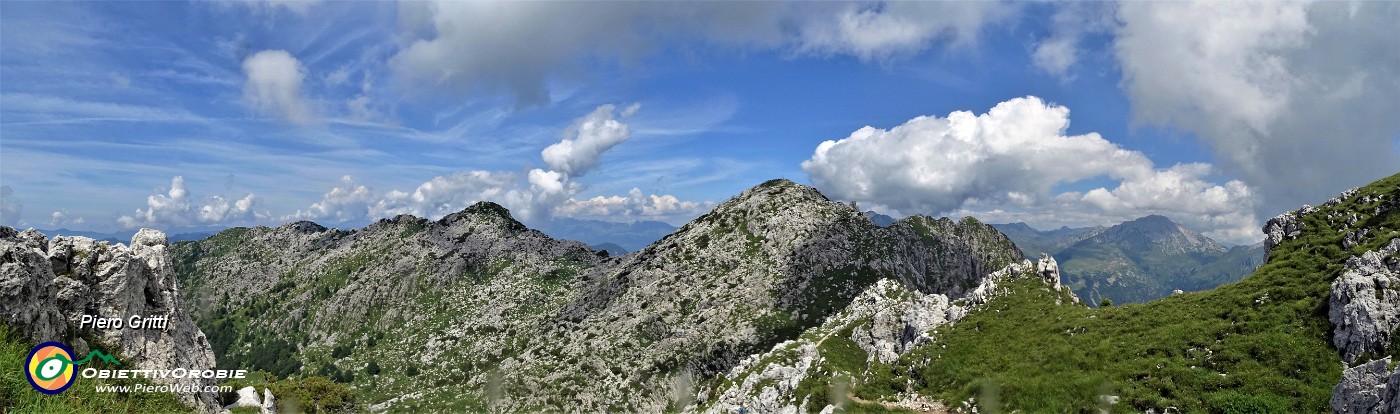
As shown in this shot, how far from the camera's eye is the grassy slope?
2870 cm

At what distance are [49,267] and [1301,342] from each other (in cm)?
6526

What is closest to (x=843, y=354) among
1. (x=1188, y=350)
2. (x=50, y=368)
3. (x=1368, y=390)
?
(x=1188, y=350)

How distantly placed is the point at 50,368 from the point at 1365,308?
54385 millimetres

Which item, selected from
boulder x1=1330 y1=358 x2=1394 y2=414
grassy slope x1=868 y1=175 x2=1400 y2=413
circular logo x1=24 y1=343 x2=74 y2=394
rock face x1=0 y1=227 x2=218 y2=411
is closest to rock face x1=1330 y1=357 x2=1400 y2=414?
boulder x1=1330 y1=358 x2=1394 y2=414

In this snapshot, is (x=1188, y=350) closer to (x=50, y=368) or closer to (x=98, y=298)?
(x=50, y=368)

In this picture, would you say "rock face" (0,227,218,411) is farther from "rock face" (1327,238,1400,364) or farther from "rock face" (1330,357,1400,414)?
"rock face" (1327,238,1400,364)

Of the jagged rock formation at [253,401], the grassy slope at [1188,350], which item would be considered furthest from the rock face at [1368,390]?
the jagged rock formation at [253,401]

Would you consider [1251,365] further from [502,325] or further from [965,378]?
[502,325]

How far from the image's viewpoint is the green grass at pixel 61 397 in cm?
1315

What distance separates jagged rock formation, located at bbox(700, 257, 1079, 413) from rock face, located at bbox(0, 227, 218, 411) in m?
39.7

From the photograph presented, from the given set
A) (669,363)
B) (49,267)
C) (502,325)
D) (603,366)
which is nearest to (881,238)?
(669,363)

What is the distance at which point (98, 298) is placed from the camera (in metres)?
26.3

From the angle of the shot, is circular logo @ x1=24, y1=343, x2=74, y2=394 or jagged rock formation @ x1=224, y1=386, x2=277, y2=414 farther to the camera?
jagged rock formation @ x1=224, y1=386, x2=277, y2=414

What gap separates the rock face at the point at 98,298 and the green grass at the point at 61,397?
8.54 ft
